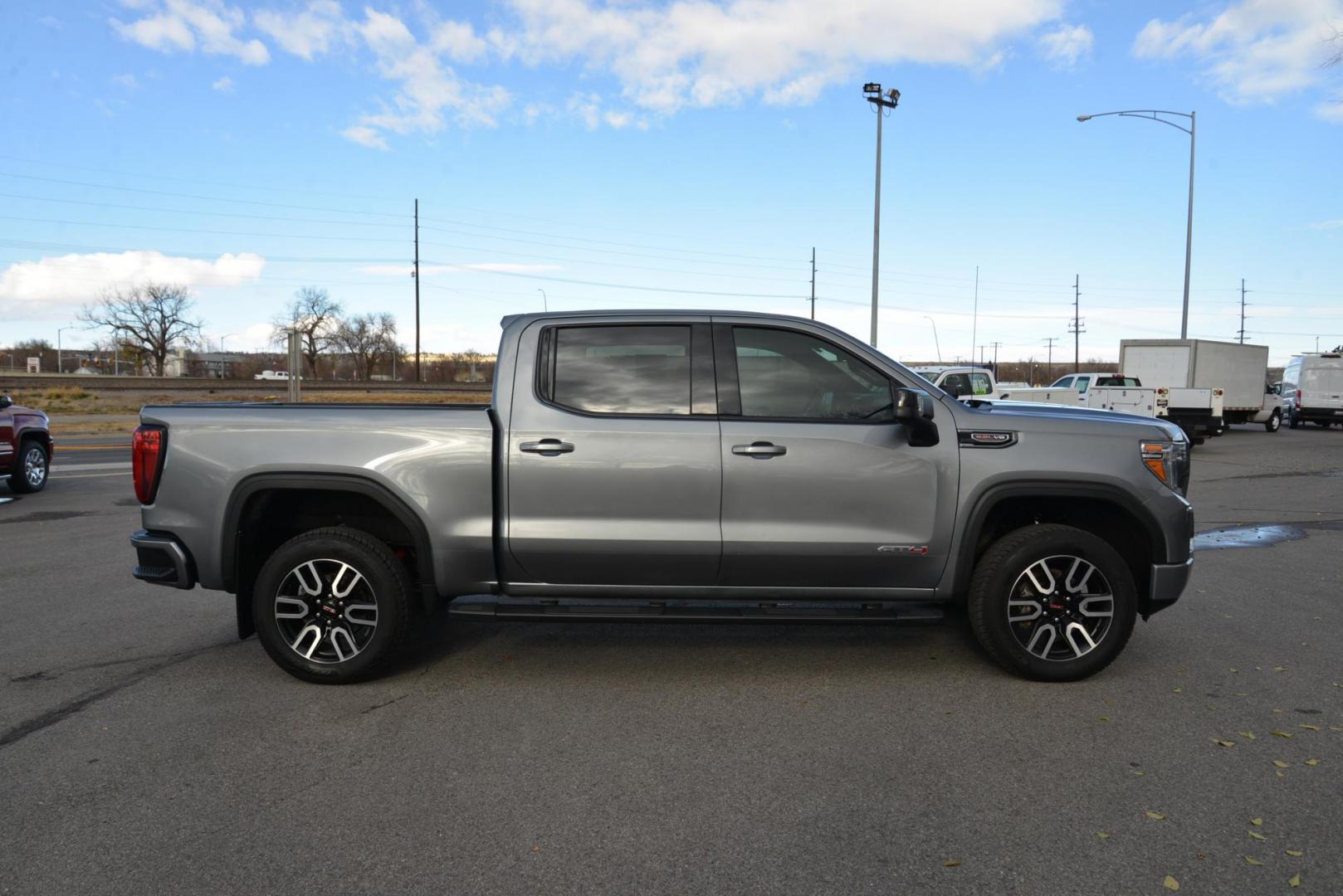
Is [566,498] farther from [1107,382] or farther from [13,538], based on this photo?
[1107,382]

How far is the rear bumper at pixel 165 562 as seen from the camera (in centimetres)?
499

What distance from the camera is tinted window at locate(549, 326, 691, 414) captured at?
505 cm

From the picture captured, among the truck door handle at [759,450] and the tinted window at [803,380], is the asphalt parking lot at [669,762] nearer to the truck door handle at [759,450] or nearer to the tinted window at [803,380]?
the truck door handle at [759,450]

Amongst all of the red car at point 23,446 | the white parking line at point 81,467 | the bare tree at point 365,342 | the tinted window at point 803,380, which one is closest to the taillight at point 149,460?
the tinted window at point 803,380

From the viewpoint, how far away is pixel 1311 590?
7441 millimetres

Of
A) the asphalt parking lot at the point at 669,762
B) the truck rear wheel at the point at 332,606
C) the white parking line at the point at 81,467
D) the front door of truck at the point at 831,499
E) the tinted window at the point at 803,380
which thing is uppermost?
the tinted window at the point at 803,380

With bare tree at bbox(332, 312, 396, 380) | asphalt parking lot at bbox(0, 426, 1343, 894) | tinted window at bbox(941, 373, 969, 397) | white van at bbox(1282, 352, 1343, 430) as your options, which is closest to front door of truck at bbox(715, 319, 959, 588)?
asphalt parking lot at bbox(0, 426, 1343, 894)

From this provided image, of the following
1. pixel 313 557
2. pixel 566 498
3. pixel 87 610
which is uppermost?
pixel 566 498

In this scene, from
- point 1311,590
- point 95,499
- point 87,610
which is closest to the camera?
point 87,610

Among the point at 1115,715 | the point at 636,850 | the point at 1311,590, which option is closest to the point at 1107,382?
the point at 1311,590

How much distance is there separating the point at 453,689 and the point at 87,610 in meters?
3.40

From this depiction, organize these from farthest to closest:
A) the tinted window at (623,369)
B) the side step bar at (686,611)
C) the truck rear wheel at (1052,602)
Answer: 1. the tinted window at (623,369)
2. the truck rear wheel at (1052,602)
3. the side step bar at (686,611)

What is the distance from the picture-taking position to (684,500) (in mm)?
4883

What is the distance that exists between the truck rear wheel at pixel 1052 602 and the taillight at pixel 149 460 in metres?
4.38
